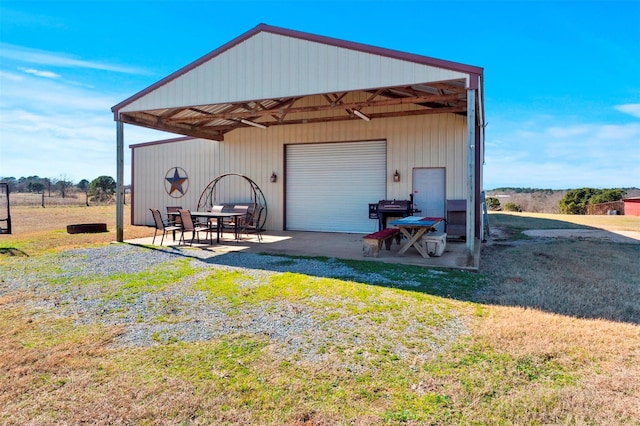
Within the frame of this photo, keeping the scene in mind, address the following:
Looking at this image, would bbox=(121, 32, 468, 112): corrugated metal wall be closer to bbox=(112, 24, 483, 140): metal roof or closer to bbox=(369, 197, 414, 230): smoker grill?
bbox=(112, 24, 483, 140): metal roof

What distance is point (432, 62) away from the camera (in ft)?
19.9

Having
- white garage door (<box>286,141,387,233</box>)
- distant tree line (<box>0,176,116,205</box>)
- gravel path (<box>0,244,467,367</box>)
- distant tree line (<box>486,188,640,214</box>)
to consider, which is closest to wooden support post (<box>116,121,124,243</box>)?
gravel path (<box>0,244,467,367</box>)

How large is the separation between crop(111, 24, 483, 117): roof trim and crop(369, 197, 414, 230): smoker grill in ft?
13.0

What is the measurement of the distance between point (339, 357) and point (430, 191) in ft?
25.3

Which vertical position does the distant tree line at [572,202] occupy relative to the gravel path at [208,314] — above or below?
above

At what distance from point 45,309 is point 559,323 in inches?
187

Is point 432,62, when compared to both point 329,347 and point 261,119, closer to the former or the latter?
point 329,347

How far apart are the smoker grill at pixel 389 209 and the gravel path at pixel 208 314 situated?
13.3 ft

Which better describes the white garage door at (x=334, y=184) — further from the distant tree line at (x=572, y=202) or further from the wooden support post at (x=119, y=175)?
the distant tree line at (x=572, y=202)

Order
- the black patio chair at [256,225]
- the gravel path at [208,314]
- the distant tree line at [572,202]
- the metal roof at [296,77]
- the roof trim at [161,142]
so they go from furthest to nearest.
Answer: the distant tree line at [572,202] → the roof trim at [161,142] → the black patio chair at [256,225] → the metal roof at [296,77] → the gravel path at [208,314]

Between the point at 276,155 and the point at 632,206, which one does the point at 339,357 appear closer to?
the point at 276,155

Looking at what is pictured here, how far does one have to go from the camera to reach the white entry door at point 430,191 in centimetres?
962

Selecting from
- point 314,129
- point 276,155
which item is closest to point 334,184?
point 314,129

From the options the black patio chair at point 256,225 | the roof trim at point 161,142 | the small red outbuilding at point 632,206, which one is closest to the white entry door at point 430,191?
the black patio chair at point 256,225
